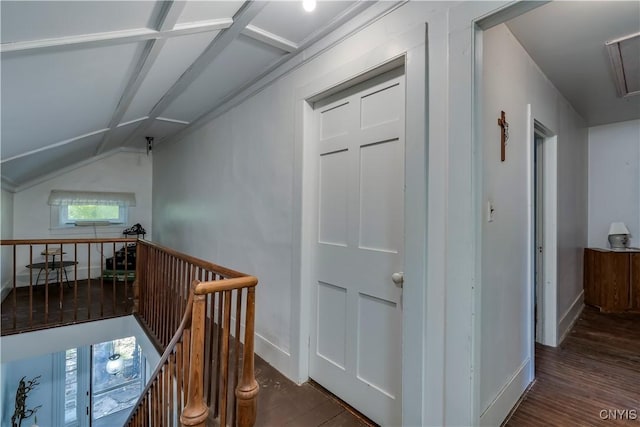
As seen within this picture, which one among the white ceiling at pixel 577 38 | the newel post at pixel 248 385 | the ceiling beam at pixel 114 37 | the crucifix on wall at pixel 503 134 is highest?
the white ceiling at pixel 577 38

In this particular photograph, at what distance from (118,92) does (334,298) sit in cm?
245

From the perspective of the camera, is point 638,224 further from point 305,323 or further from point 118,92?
point 118,92

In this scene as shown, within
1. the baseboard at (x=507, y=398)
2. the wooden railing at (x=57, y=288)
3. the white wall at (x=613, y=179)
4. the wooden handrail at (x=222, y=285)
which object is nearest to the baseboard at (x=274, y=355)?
the wooden handrail at (x=222, y=285)

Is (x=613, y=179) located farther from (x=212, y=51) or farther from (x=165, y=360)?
(x=165, y=360)

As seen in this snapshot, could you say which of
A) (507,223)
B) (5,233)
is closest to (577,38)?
(507,223)

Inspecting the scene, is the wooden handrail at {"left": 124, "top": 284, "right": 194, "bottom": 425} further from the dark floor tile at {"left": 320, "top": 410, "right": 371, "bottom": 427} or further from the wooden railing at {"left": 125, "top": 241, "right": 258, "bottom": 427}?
the dark floor tile at {"left": 320, "top": 410, "right": 371, "bottom": 427}

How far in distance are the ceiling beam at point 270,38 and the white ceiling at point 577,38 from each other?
1.40 meters

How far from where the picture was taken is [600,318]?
336 centimetres

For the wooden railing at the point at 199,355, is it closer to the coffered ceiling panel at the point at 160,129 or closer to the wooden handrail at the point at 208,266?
the wooden handrail at the point at 208,266

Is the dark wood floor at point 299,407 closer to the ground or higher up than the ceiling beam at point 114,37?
closer to the ground

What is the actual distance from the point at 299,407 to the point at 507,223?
1.70 m

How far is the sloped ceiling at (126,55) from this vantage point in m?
1.39

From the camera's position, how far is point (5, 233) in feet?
13.6

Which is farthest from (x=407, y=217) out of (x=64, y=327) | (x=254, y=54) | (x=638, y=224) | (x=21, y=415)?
(x=21, y=415)
